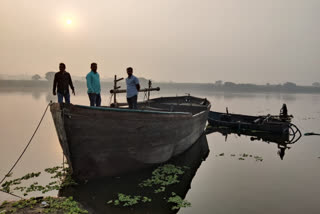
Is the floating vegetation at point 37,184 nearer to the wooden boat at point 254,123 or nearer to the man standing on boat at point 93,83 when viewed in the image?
the man standing on boat at point 93,83

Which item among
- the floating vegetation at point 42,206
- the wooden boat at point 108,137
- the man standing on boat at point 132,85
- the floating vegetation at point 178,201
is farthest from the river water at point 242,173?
the man standing on boat at point 132,85

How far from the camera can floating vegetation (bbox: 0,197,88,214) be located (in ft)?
19.4

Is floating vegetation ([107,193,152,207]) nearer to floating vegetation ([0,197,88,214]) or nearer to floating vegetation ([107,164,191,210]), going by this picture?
floating vegetation ([107,164,191,210])

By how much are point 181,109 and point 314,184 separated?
1070 centimetres

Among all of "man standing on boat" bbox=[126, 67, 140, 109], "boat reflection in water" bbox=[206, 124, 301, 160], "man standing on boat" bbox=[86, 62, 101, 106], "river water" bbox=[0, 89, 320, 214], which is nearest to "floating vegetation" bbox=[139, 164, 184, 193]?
"river water" bbox=[0, 89, 320, 214]

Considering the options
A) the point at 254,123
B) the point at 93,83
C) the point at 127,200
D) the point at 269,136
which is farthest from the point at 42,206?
the point at 254,123

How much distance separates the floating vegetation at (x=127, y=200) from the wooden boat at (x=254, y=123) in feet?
54.3

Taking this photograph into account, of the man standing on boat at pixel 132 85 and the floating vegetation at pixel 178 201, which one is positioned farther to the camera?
the man standing on boat at pixel 132 85

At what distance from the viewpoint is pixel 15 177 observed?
31.6 ft

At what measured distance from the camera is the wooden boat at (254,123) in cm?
1995

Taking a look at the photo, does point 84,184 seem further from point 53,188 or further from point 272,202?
point 272,202

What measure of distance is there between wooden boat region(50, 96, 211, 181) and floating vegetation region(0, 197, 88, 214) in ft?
5.94

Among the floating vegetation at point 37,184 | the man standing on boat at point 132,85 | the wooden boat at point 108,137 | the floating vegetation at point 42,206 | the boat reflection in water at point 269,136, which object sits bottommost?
the boat reflection in water at point 269,136

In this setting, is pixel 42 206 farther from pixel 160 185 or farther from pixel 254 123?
pixel 254 123
